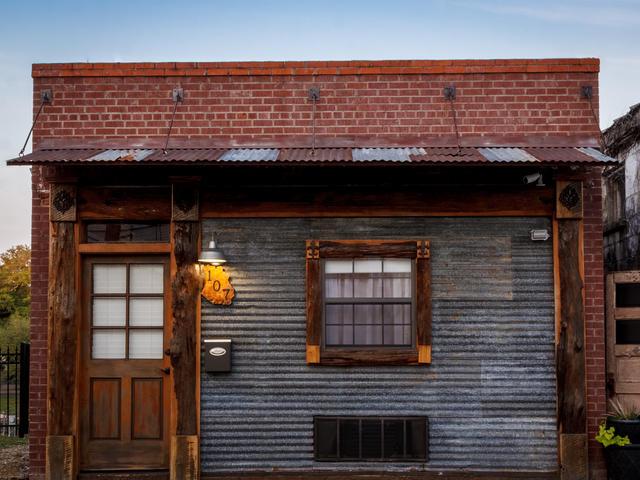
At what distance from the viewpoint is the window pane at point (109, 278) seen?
25.6 feet

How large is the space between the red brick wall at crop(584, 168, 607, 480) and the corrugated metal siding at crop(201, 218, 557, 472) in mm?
489

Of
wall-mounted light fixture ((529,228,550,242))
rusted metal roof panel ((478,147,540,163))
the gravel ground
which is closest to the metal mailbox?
the gravel ground

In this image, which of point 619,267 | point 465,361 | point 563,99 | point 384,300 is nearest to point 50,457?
point 384,300

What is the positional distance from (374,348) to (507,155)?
2.79m

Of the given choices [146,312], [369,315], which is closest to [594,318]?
[369,315]

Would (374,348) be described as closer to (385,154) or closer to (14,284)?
(385,154)

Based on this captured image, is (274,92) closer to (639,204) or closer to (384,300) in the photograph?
(384,300)

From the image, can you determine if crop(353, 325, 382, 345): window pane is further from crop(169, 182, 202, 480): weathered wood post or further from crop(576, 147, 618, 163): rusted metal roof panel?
crop(576, 147, 618, 163): rusted metal roof panel

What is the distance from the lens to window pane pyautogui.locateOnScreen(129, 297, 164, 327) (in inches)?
307

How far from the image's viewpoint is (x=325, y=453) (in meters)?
7.46

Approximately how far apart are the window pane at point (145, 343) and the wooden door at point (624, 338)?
18.6 ft

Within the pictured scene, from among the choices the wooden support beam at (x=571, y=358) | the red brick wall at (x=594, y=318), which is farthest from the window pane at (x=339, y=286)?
the red brick wall at (x=594, y=318)

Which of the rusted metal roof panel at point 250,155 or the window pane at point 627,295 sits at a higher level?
the rusted metal roof panel at point 250,155

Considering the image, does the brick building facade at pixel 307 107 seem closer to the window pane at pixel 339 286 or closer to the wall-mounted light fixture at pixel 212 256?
the wall-mounted light fixture at pixel 212 256
